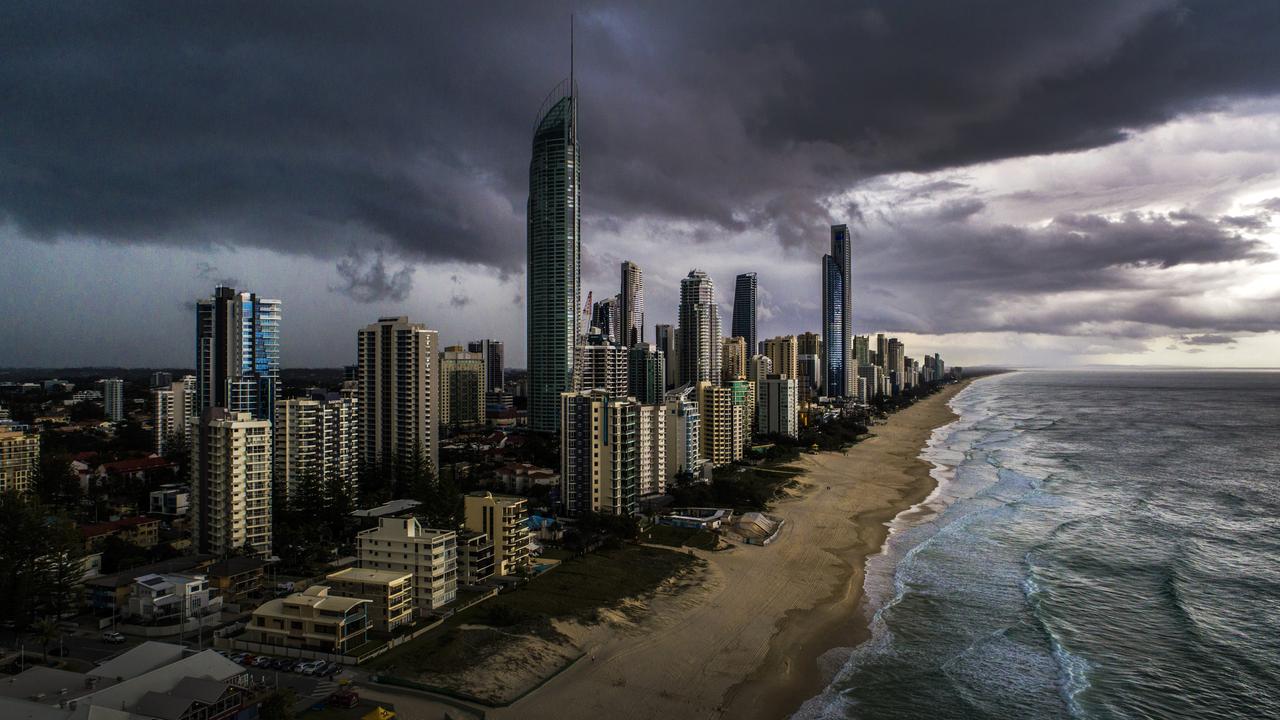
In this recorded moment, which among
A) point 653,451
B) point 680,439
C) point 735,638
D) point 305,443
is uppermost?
point 305,443

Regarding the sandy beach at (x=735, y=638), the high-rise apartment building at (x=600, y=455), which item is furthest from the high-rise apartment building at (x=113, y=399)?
the sandy beach at (x=735, y=638)

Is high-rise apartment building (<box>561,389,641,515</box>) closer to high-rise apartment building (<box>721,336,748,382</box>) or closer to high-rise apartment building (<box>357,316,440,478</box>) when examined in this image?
high-rise apartment building (<box>357,316,440,478</box>)

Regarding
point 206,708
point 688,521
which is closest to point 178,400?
point 688,521

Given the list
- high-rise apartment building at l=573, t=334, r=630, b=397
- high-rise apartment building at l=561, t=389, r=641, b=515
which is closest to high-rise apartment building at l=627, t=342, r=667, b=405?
high-rise apartment building at l=573, t=334, r=630, b=397

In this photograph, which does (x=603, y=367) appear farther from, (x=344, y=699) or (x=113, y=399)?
(x=113, y=399)

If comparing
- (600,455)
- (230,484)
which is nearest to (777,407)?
(600,455)

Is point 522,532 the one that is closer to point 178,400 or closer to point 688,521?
point 688,521

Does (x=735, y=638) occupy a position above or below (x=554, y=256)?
below
